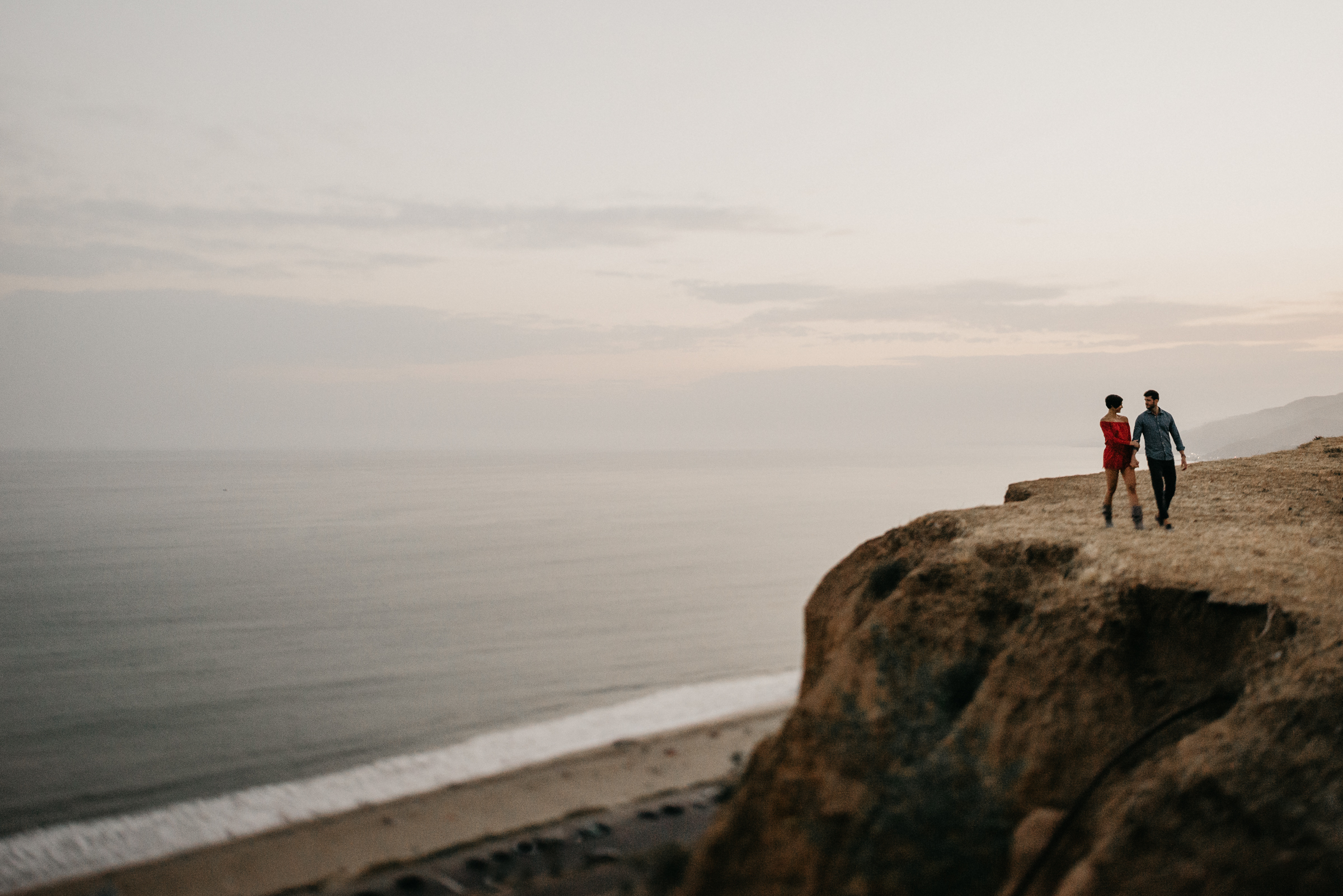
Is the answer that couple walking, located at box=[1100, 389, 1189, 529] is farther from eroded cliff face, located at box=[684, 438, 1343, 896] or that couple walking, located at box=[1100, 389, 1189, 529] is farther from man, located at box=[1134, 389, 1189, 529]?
eroded cliff face, located at box=[684, 438, 1343, 896]

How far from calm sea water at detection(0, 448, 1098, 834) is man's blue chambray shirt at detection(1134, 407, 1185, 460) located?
19827 millimetres

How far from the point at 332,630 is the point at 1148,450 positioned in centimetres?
3718

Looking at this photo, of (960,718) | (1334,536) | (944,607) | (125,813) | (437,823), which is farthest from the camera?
(125,813)

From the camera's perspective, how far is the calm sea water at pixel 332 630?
2378 cm

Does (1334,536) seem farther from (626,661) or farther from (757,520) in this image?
(757,520)

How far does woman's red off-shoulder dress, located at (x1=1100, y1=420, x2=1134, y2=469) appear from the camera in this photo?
14.6 m

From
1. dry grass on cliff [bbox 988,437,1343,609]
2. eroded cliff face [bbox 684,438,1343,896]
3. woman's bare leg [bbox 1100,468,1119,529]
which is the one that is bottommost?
eroded cliff face [bbox 684,438,1343,896]

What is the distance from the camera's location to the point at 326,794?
20.5 m

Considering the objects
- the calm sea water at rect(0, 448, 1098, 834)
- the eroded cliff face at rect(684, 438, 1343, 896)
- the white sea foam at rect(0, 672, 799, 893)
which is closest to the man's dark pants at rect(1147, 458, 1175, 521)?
the eroded cliff face at rect(684, 438, 1343, 896)

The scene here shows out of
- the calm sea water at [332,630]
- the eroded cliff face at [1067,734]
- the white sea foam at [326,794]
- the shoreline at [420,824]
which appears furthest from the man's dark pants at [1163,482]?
the calm sea water at [332,630]

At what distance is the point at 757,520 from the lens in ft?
320

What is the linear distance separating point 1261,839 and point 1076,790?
232cm

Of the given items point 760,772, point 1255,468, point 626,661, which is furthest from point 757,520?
point 760,772

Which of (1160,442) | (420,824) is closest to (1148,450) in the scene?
(1160,442)
